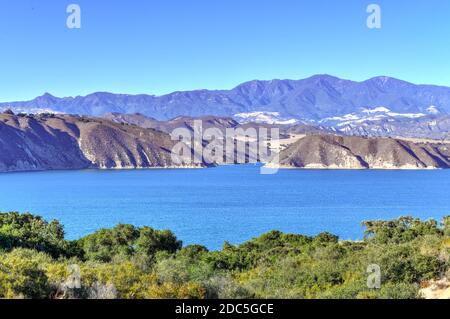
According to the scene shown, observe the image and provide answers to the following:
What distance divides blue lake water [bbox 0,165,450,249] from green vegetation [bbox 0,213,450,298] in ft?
80.2

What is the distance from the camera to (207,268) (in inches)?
890

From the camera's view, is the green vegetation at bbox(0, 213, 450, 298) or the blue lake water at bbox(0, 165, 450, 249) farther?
the blue lake water at bbox(0, 165, 450, 249)

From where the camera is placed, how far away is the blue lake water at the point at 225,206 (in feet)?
236

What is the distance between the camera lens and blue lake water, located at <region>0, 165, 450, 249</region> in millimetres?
71812

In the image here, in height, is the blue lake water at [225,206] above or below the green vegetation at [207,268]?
below

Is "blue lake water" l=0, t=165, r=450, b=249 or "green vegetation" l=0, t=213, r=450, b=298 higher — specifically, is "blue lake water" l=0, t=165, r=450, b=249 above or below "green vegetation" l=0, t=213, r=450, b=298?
below

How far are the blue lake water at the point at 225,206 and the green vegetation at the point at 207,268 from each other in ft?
80.2

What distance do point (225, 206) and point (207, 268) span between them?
7400cm

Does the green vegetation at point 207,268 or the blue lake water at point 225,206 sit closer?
the green vegetation at point 207,268

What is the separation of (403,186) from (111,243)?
122812 mm

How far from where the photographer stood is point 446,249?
21.2 m

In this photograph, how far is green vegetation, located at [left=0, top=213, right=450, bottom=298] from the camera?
1350 cm
